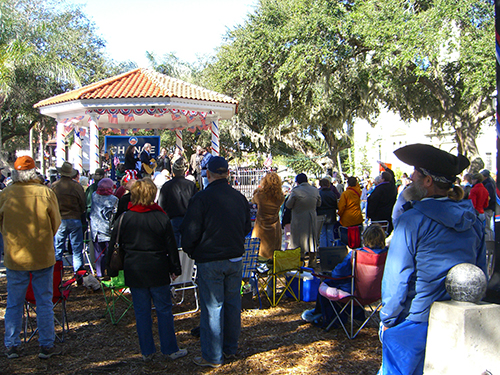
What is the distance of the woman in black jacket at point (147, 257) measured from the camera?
3.89 m

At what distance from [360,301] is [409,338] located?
7.63 ft

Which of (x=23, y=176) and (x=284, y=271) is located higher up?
(x=23, y=176)

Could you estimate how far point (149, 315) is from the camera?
159 inches

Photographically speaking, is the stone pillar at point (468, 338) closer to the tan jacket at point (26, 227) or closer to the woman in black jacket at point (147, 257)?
the woman in black jacket at point (147, 257)

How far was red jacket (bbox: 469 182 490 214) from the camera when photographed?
7.75 m

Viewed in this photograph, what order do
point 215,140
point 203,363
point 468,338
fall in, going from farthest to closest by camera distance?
point 215,140 → point 203,363 → point 468,338

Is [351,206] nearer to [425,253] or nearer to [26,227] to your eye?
[26,227]

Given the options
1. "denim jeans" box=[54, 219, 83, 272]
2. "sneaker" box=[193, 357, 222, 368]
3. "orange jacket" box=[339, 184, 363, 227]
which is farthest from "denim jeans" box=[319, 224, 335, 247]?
"sneaker" box=[193, 357, 222, 368]

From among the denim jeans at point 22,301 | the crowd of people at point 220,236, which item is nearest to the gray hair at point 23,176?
the crowd of people at point 220,236

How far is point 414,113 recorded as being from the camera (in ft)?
73.4

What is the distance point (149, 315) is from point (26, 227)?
1.42m

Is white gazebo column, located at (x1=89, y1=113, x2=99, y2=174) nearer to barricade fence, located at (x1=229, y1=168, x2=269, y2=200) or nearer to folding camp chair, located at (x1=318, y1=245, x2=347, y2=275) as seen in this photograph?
barricade fence, located at (x1=229, y1=168, x2=269, y2=200)

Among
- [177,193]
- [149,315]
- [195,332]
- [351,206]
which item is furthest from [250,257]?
[351,206]

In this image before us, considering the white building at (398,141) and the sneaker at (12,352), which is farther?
the white building at (398,141)
